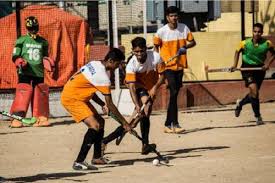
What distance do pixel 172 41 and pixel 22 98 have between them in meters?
3.06

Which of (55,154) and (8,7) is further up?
(8,7)

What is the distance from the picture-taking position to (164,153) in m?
10.4

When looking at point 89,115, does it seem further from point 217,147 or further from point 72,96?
point 217,147

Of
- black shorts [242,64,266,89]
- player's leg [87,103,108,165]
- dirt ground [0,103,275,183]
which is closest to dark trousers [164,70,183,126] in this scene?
dirt ground [0,103,275,183]

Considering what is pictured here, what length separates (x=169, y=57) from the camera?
12.6m

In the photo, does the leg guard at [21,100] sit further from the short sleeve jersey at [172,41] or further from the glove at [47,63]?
the short sleeve jersey at [172,41]

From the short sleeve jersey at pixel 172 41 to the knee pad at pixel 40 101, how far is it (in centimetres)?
271

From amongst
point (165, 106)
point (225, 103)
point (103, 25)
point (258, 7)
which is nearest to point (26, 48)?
point (103, 25)

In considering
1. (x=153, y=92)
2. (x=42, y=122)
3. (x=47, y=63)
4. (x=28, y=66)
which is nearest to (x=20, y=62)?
(x=28, y=66)

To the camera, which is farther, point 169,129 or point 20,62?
point 20,62

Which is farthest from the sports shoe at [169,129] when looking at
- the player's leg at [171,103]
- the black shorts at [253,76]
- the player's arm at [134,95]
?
the player's arm at [134,95]

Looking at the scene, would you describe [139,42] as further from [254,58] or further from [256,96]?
[254,58]

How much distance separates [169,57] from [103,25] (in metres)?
3.47

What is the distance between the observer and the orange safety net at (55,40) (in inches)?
610
